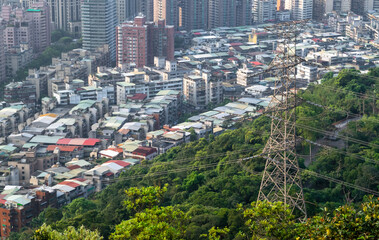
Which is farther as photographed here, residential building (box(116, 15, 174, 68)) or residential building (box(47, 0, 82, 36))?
residential building (box(47, 0, 82, 36))

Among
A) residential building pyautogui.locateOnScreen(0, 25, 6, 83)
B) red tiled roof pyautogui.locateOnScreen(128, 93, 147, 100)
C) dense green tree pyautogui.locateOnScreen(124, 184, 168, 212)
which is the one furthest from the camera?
residential building pyautogui.locateOnScreen(0, 25, 6, 83)

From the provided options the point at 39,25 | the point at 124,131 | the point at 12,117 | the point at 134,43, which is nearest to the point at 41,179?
the point at 124,131

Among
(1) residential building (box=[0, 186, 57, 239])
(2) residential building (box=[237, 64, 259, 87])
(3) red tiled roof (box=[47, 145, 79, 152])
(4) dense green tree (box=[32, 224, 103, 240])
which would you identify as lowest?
(1) residential building (box=[0, 186, 57, 239])

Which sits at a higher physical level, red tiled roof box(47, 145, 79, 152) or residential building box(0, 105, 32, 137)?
residential building box(0, 105, 32, 137)

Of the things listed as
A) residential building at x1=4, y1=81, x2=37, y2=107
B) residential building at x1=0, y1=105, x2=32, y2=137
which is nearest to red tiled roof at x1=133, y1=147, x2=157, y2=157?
residential building at x1=0, y1=105, x2=32, y2=137

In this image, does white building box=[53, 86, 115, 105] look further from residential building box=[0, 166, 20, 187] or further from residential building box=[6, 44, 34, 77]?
residential building box=[0, 166, 20, 187]

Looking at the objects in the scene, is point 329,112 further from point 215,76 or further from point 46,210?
point 215,76

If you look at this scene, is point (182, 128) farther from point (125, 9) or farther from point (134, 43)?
point (125, 9)
